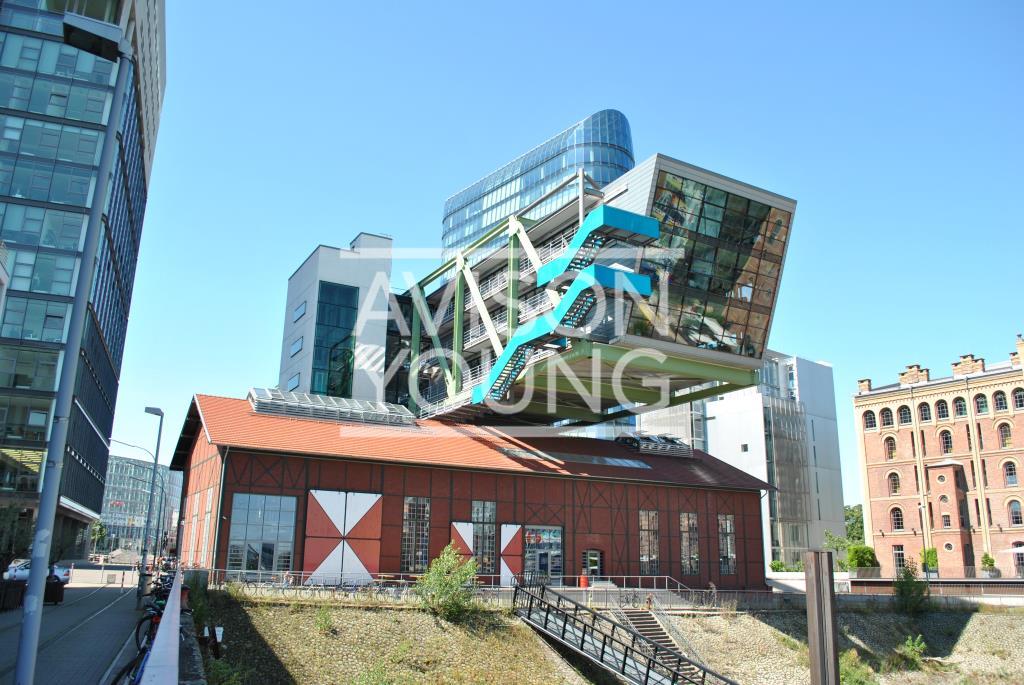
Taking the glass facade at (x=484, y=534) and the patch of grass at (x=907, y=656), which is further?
the glass facade at (x=484, y=534)

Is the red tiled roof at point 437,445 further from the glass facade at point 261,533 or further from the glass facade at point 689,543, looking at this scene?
the glass facade at point 261,533

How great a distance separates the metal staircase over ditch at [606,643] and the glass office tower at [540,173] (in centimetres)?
6873

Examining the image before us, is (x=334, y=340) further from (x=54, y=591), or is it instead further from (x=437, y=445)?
(x=54, y=591)

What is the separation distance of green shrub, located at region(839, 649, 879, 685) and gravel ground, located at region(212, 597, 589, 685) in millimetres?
10111

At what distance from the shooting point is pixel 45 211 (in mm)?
55000

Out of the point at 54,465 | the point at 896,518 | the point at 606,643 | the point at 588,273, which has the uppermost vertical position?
the point at 588,273

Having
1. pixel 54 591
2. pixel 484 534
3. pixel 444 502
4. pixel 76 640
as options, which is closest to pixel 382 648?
pixel 76 640

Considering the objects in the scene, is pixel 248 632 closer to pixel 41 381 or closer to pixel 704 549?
pixel 704 549

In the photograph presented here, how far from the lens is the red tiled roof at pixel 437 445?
116 ft

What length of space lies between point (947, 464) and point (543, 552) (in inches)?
1806

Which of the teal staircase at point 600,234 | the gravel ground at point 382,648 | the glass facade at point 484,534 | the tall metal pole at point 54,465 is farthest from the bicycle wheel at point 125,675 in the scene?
the glass facade at point 484,534

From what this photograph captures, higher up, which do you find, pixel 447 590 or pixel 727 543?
pixel 727 543

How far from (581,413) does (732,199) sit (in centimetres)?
1784

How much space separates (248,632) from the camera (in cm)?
2369
